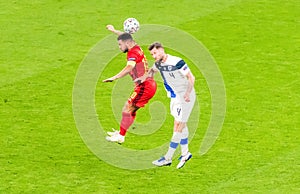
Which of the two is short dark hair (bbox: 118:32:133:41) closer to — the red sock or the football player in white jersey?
the football player in white jersey

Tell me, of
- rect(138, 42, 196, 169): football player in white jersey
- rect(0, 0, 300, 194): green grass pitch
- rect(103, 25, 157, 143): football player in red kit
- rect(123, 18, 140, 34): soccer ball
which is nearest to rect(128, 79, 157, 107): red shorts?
rect(103, 25, 157, 143): football player in red kit

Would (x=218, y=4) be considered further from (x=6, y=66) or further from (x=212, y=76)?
(x=6, y=66)

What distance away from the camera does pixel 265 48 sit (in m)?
24.9

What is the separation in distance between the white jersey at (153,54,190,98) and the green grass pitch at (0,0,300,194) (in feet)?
10.8

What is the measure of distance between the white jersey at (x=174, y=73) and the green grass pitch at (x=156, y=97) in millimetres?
3304

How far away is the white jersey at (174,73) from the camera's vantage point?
573 inches

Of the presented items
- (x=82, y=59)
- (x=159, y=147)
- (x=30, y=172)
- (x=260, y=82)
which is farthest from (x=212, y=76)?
(x=30, y=172)

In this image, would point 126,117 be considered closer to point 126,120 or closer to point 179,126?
point 126,120

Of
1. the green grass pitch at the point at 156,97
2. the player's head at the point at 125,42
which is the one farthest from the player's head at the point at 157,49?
the green grass pitch at the point at 156,97

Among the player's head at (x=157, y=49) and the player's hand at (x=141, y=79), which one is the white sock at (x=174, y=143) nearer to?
the player's hand at (x=141, y=79)

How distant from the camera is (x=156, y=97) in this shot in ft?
72.6

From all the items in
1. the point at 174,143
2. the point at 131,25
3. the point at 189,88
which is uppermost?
the point at 131,25

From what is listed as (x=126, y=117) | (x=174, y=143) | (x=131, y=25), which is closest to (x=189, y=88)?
(x=131, y=25)

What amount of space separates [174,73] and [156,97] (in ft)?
24.8
